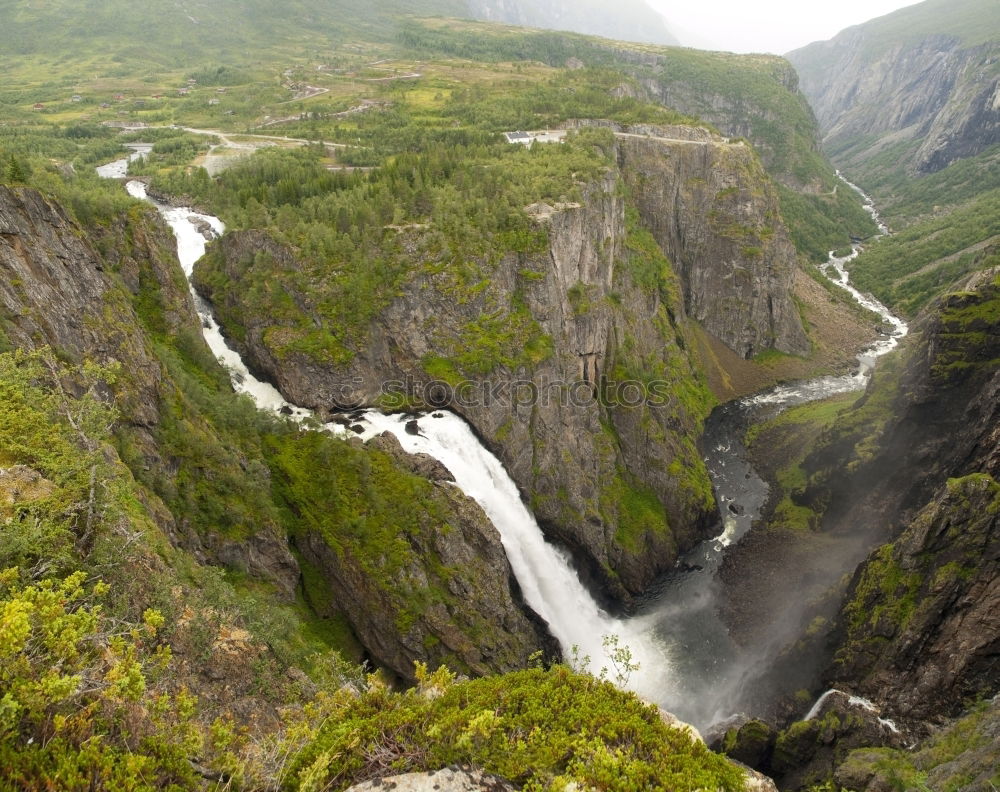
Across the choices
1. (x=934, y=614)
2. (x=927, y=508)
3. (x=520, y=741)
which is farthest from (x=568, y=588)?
(x=520, y=741)

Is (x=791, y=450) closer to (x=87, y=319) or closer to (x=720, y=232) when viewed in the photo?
(x=720, y=232)

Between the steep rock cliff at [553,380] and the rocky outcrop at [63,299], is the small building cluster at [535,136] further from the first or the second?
the rocky outcrop at [63,299]

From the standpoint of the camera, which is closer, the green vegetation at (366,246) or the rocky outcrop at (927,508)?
the rocky outcrop at (927,508)

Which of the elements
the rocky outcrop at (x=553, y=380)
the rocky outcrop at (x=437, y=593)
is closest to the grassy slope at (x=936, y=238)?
the rocky outcrop at (x=553, y=380)

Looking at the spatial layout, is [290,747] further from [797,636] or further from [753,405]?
[753,405]

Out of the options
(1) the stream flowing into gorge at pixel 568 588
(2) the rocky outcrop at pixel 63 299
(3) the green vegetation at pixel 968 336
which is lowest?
(1) the stream flowing into gorge at pixel 568 588

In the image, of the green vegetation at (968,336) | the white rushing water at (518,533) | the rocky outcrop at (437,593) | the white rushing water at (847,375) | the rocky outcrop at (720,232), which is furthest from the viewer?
the rocky outcrop at (720,232)
